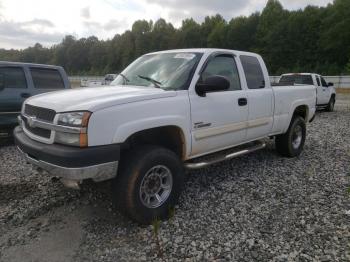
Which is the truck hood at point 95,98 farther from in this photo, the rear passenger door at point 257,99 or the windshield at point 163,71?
the rear passenger door at point 257,99

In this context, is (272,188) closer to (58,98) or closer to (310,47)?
(58,98)

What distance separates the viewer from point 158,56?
4805mm

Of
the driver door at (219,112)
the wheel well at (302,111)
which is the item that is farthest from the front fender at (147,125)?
the wheel well at (302,111)

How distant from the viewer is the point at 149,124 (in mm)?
3477

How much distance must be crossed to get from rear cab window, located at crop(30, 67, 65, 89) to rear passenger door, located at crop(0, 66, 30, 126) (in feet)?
0.87

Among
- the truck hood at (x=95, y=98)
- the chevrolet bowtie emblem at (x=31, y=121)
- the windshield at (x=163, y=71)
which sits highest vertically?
the windshield at (x=163, y=71)

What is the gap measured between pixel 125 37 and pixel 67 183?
10263 cm

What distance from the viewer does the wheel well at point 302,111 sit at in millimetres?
6529

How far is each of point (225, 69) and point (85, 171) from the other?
265 centimetres

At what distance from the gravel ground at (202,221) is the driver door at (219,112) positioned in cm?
72

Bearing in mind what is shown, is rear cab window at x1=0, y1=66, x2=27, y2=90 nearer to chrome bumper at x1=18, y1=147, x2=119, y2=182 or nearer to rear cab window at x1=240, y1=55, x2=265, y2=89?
chrome bumper at x1=18, y1=147, x2=119, y2=182

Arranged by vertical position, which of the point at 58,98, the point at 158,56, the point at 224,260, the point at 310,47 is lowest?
the point at 224,260

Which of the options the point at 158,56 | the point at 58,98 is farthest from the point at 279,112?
the point at 58,98

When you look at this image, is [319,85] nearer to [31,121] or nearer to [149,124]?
[149,124]
